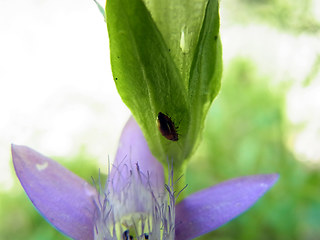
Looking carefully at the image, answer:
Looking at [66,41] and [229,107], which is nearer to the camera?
[229,107]

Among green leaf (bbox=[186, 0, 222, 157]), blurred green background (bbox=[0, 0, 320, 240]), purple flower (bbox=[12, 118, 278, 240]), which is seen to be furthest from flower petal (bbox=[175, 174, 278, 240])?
blurred green background (bbox=[0, 0, 320, 240])

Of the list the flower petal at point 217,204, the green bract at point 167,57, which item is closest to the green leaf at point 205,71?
the green bract at point 167,57

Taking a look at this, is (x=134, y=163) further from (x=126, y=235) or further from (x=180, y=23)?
(x=180, y=23)

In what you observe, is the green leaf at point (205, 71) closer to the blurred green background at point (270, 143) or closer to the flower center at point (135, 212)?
the flower center at point (135, 212)

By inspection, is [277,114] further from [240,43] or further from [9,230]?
[240,43]

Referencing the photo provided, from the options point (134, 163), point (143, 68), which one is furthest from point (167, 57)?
point (134, 163)

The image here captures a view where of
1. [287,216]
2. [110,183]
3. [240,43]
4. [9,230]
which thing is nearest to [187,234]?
[110,183]

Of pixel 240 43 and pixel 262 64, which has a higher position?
pixel 240 43
